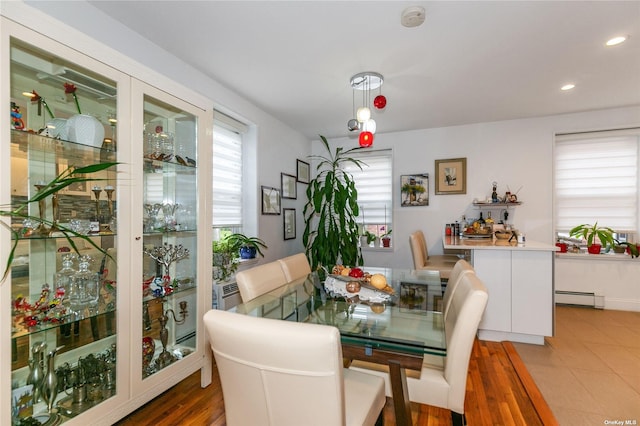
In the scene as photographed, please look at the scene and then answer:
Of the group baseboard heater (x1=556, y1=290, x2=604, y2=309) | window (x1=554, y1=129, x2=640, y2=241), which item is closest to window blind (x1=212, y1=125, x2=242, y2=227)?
window (x1=554, y1=129, x2=640, y2=241)

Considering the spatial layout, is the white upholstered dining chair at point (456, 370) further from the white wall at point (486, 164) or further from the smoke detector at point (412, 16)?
the white wall at point (486, 164)

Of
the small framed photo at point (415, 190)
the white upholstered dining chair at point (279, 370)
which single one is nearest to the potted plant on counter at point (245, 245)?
the white upholstered dining chair at point (279, 370)

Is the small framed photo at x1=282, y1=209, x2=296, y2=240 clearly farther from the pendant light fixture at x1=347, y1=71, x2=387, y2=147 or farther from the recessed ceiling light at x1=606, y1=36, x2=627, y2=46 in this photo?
the recessed ceiling light at x1=606, y1=36, x2=627, y2=46

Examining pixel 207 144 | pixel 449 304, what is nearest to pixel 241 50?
pixel 207 144

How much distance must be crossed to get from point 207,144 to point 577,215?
4579 millimetres

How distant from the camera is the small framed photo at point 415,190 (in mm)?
4332

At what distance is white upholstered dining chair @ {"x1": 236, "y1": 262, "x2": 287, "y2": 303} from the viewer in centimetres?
178

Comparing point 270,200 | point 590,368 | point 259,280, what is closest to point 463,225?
point 590,368

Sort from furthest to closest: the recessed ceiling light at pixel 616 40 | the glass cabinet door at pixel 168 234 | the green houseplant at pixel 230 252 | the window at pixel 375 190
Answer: the window at pixel 375 190
the green houseplant at pixel 230 252
the recessed ceiling light at pixel 616 40
the glass cabinet door at pixel 168 234

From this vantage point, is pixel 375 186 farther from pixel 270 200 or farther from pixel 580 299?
pixel 580 299

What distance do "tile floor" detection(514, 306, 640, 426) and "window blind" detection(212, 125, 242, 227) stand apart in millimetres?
3011

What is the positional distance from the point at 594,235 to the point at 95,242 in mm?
5116

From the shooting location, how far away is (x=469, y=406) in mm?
1842

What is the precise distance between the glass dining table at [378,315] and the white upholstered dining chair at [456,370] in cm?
10
